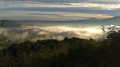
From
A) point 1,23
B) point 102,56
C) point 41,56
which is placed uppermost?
point 1,23

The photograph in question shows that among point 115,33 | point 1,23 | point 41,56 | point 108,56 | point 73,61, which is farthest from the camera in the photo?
point 115,33

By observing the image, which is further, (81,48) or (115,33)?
(115,33)

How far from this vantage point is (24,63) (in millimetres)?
13430

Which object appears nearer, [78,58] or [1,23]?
[1,23]

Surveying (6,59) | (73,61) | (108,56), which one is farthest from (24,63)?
(108,56)

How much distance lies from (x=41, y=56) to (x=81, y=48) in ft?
9.57

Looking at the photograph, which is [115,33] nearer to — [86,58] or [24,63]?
[86,58]

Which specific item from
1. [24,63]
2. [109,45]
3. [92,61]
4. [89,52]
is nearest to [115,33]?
[109,45]

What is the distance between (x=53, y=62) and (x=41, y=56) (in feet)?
4.66

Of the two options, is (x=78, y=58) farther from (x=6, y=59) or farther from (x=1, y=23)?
(x=1, y=23)

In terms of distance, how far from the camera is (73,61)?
549 inches

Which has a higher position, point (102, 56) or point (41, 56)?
point (102, 56)

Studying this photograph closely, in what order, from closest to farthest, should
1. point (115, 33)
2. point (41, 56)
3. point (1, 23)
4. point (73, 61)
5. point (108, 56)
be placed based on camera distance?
point (1, 23) → point (108, 56) → point (73, 61) → point (41, 56) → point (115, 33)

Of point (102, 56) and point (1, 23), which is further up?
point (1, 23)
